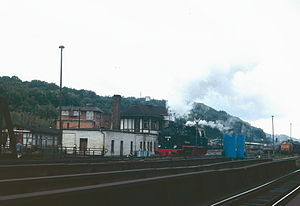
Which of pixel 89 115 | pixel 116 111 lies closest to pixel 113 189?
pixel 116 111

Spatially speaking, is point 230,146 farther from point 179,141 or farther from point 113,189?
point 113,189

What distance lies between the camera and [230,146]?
45.1 m

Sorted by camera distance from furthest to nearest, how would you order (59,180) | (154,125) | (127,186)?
(154,125), (59,180), (127,186)

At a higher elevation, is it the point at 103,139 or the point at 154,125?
the point at 154,125

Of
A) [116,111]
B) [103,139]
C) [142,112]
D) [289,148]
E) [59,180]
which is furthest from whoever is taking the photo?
[289,148]

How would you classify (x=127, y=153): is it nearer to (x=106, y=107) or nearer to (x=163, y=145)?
(x=163, y=145)

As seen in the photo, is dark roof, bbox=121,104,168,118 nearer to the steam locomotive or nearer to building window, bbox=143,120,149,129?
building window, bbox=143,120,149,129

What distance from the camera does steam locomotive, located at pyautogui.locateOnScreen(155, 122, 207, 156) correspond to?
175 feet

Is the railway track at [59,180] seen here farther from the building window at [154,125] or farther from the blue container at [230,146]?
the building window at [154,125]

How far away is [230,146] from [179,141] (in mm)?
9789

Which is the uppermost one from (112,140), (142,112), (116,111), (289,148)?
(142,112)

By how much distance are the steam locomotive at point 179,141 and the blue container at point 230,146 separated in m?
9.00

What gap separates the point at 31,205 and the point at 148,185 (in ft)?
14.3

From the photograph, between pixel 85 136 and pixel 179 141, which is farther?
pixel 179 141
